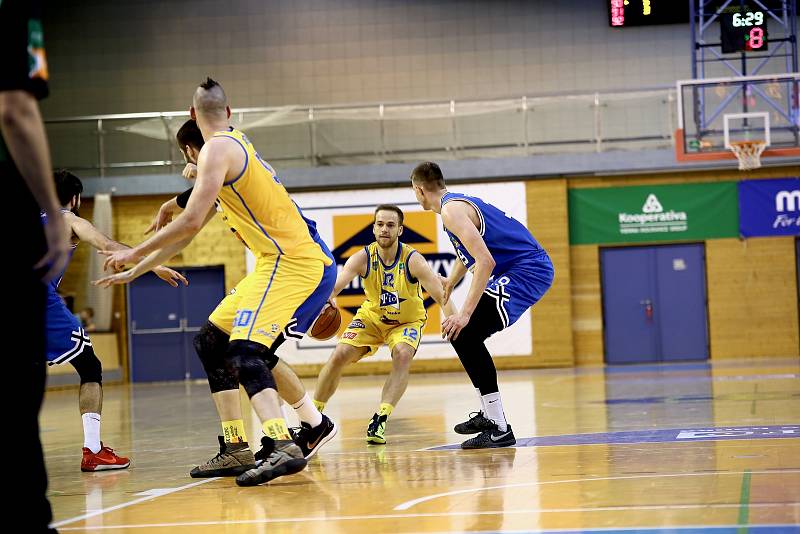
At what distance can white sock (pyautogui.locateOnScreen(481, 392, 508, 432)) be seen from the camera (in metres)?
6.60

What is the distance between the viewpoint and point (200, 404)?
44.0 feet

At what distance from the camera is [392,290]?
793cm

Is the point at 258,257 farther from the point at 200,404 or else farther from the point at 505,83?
the point at 505,83

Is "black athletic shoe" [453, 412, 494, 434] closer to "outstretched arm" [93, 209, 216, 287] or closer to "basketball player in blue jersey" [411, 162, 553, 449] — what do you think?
"basketball player in blue jersey" [411, 162, 553, 449]

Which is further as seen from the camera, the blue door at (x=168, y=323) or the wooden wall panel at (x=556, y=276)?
the blue door at (x=168, y=323)

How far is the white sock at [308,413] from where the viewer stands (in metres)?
5.57

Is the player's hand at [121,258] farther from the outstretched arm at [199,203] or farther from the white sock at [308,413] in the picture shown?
the white sock at [308,413]

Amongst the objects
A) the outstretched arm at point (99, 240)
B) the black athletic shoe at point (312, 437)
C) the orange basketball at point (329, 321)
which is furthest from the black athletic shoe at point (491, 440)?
the outstretched arm at point (99, 240)

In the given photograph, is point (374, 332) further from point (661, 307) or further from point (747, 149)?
point (661, 307)

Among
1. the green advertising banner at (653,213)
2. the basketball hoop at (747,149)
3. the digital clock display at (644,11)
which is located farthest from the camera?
the green advertising banner at (653,213)

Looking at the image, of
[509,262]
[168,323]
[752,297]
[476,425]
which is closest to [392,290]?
[509,262]

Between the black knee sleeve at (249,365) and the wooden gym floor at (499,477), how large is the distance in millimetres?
521

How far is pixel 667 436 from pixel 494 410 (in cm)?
112

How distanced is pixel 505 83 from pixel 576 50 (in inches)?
67.3
